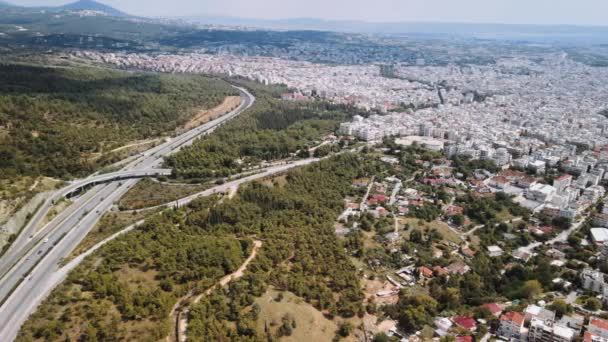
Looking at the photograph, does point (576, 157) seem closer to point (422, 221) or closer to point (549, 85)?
point (422, 221)

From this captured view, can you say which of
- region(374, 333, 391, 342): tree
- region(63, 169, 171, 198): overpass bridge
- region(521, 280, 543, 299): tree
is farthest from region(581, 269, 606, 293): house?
region(63, 169, 171, 198): overpass bridge

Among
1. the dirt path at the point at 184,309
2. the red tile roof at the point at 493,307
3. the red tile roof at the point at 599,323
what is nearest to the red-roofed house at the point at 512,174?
the red tile roof at the point at 493,307

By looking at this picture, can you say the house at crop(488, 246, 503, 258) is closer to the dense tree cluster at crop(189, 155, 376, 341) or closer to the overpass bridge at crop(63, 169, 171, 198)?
the dense tree cluster at crop(189, 155, 376, 341)

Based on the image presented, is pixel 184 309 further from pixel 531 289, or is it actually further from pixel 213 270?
pixel 531 289

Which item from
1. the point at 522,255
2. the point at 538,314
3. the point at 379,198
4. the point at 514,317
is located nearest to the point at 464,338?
the point at 514,317

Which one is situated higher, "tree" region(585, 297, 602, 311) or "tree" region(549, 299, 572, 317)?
"tree" region(549, 299, 572, 317)

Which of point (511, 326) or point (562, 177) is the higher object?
point (562, 177)

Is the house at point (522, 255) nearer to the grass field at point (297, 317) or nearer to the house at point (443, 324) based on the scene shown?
the house at point (443, 324)
